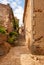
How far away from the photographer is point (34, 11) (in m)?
1.79

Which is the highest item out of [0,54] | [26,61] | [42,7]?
[42,7]

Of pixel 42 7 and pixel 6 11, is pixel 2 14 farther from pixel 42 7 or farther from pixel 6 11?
pixel 42 7

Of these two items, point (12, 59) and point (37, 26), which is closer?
point (37, 26)

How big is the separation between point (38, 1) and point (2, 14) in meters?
3.55

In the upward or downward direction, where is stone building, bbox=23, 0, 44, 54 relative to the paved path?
upward

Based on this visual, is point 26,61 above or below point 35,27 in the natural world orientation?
below

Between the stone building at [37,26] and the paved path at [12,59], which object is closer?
the stone building at [37,26]

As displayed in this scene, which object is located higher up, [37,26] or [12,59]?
[37,26]

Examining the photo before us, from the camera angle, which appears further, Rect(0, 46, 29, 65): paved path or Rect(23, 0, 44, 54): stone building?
Rect(0, 46, 29, 65): paved path

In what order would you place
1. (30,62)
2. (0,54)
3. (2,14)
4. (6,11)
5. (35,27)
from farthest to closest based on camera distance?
(6,11) → (2,14) → (0,54) → (35,27) → (30,62)

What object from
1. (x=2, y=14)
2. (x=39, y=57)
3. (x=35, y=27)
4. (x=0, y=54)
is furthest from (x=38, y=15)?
(x=2, y=14)

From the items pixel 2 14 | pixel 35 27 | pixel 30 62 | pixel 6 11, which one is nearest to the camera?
pixel 30 62

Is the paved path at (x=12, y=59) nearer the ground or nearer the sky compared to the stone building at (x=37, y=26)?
nearer the ground

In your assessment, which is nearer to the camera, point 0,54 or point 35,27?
point 35,27
